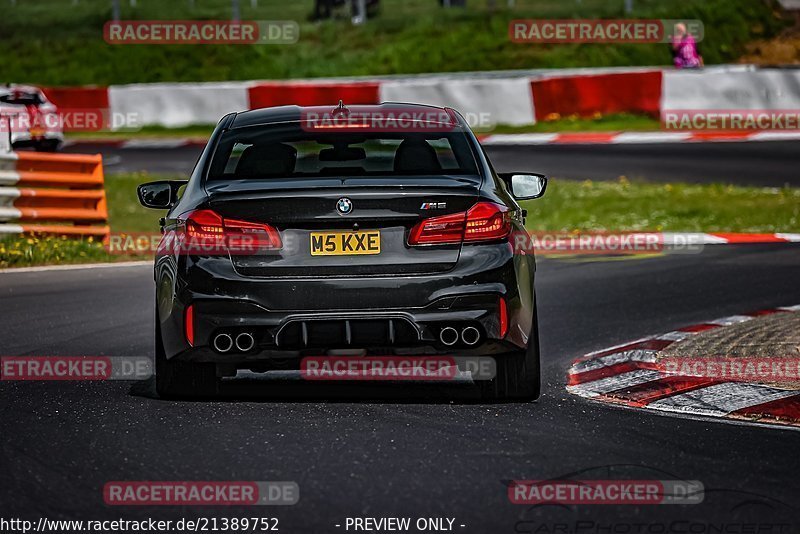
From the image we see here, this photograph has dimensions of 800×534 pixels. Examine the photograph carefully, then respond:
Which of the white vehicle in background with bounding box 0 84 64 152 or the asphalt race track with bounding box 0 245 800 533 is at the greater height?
the white vehicle in background with bounding box 0 84 64 152

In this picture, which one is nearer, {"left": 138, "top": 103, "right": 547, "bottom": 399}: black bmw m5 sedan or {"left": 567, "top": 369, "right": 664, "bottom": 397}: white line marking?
{"left": 138, "top": 103, "right": 547, "bottom": 399}: black bmw m5 sedan

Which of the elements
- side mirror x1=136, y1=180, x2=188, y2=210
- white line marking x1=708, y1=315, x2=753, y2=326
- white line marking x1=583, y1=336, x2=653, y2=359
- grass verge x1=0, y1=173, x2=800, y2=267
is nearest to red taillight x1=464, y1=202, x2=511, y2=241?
side mirror x1=136, y1=180, x2=188, y2=210

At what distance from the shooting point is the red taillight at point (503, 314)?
7.72m

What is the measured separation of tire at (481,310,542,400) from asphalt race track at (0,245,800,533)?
0.11 m

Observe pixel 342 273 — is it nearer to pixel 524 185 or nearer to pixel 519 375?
pixel 519 375

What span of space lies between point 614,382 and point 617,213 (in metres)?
11.0

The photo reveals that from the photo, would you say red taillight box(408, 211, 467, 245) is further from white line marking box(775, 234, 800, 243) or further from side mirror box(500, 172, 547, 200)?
white line marking box(775, 234, 800, 243)

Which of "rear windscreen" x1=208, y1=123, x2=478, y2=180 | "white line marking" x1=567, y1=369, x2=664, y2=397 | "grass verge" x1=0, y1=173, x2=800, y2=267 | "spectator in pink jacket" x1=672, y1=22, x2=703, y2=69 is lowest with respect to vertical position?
"grass verge" x1=0, y1=173, x2=800, y2=267

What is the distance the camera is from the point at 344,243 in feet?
25.0

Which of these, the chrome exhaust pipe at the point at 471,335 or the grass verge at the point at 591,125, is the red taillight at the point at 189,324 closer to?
the chrome exhaust pipe at the point at 471,335

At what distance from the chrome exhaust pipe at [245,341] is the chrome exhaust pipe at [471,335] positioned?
97 cm

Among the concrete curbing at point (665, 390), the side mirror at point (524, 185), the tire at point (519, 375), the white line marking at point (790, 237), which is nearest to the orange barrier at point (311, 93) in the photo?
the white line marking at point (790, 237)

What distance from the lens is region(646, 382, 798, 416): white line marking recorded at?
7973 mm

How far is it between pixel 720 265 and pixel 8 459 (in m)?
9.20
